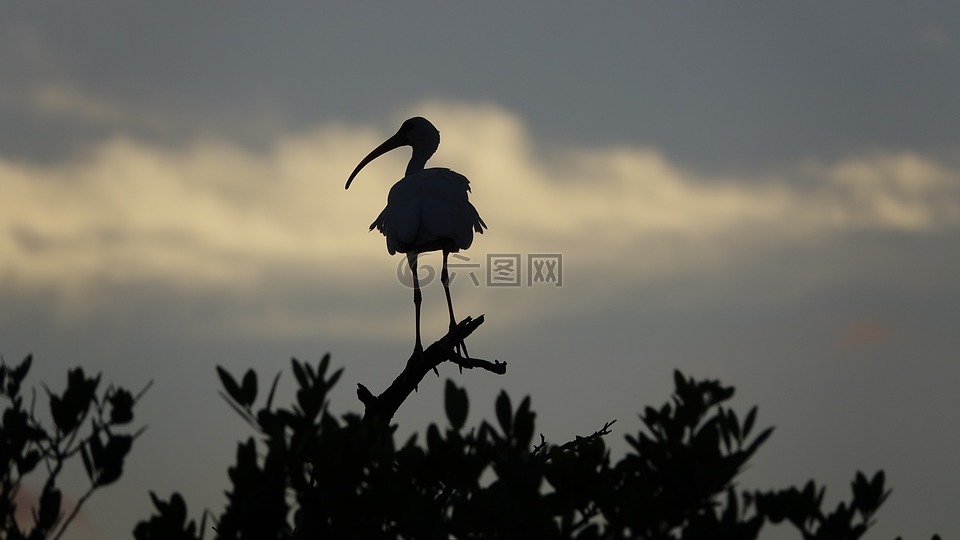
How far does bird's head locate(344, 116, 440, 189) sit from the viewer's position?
14.2 m

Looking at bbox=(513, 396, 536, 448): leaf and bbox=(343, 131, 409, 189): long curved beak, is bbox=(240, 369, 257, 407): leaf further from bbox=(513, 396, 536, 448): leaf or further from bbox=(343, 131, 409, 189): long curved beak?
bbox=(343, 131, 409, 189): long curved beak

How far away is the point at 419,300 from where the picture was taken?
12.5 m

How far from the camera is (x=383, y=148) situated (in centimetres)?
1514

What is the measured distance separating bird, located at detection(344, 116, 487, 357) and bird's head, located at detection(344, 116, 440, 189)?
1.88 metres

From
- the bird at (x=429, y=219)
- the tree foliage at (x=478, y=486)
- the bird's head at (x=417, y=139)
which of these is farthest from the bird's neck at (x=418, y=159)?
the tree foliage at (x=478, y=486)

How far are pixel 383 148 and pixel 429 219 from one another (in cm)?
420

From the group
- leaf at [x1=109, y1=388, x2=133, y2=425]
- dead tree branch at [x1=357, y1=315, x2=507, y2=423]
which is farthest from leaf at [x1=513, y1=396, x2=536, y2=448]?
dead tree branch at [x1=357, y1=315, x2=507, y2=423]

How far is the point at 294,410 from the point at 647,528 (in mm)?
1477

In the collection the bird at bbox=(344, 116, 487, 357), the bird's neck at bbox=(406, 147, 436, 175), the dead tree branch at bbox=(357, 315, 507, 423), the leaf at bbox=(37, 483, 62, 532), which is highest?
the bird's neck at bbox=(406, 147, 436, 175)

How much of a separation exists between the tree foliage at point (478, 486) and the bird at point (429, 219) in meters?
6.47

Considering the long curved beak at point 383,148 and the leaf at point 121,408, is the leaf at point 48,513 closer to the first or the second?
the leaf at point 121,408

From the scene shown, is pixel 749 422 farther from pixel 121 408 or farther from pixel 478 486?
pixel 121 408

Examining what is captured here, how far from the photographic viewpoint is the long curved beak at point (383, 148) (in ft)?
48.5

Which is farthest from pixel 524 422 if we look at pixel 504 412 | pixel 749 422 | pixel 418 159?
pixel 418 159
